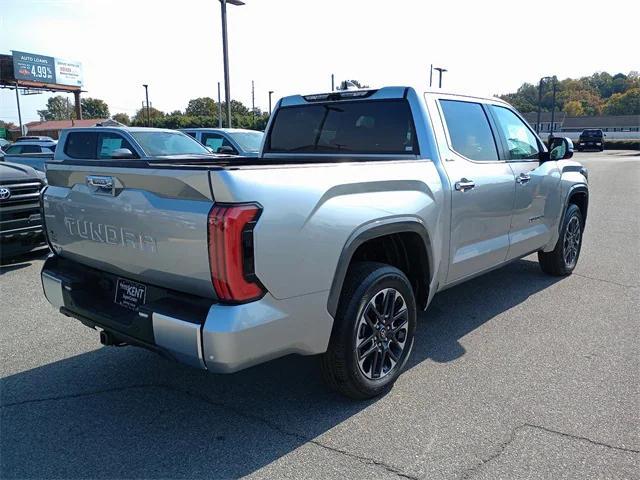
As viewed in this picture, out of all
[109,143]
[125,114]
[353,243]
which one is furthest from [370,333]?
[125,114]

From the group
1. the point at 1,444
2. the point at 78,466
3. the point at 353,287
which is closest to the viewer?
the point at 78,466

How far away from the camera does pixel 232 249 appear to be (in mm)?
2426

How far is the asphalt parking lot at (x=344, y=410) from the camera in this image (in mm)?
2695

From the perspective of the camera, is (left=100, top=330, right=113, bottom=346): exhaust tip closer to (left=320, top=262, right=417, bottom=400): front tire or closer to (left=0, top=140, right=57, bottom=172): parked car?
(left=320, top=262, right=417, bottom=400): front tire

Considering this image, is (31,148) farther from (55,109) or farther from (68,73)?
(55,109)

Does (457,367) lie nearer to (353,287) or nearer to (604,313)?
(353,287)

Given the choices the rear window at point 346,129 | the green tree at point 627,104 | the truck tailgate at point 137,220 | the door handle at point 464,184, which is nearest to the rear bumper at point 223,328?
the truck tailgate at point 137,220

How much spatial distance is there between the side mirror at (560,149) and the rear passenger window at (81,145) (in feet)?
25.1

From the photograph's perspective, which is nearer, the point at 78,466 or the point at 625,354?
the point at 78,466

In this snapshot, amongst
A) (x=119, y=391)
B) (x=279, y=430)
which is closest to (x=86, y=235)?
(x=119, y=391)

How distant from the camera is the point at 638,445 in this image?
2828 millimetres

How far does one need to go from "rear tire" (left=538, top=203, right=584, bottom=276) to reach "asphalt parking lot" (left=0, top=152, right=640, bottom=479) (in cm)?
120

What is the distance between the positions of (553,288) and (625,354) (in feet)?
5.94

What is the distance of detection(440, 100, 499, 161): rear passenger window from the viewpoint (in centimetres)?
420
